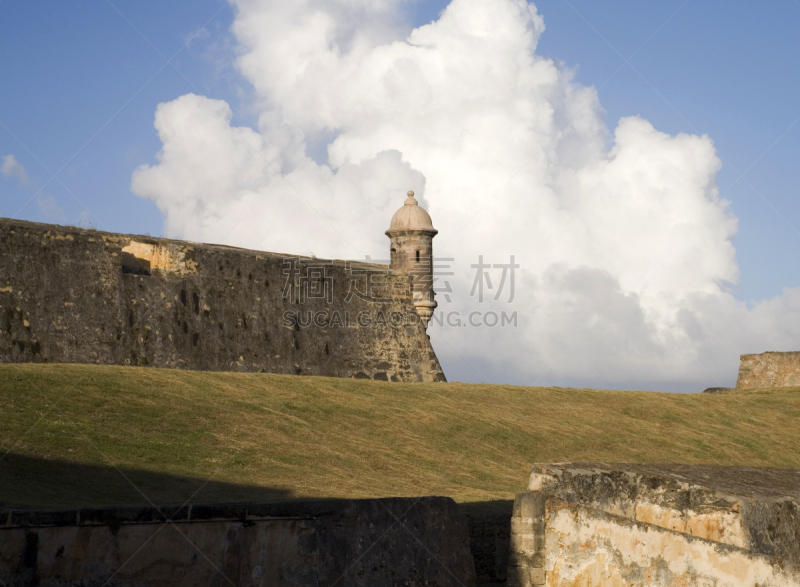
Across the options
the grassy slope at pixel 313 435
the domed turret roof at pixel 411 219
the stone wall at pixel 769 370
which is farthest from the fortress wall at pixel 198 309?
the stone wall at pixel 769 370

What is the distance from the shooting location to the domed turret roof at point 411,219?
26.1 metres

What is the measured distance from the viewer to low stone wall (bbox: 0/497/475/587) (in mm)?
5512

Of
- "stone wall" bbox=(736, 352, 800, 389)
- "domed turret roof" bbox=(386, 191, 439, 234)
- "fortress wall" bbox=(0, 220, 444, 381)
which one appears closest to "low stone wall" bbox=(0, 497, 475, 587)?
"fortress wall" bbox=(0, 220, 444, 381)

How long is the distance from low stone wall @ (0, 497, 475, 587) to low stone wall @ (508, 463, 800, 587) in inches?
29.5

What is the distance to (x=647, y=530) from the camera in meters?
6.23

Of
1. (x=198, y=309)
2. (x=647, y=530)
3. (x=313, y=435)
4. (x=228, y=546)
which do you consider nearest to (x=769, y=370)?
(x=198, y=309)

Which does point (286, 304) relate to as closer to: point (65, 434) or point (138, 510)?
point (65, 434)

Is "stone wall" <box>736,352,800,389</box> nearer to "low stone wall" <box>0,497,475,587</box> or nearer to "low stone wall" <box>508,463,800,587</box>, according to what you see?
"low stone wall" <box>508,463,800,587</box>

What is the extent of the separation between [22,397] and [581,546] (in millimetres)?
10368

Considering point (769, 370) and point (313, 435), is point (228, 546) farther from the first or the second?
point (769, 370)

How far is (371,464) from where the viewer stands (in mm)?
14617

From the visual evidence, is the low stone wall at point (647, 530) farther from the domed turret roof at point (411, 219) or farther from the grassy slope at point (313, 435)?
the domed turret roof at point (411, 219)

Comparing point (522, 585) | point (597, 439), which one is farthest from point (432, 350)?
point (522, 585)

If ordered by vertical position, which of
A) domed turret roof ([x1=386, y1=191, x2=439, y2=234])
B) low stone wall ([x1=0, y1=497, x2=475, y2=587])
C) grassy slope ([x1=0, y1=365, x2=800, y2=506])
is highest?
domed turret roof ([x1=386, y1=191, x2=439, y2=234])
